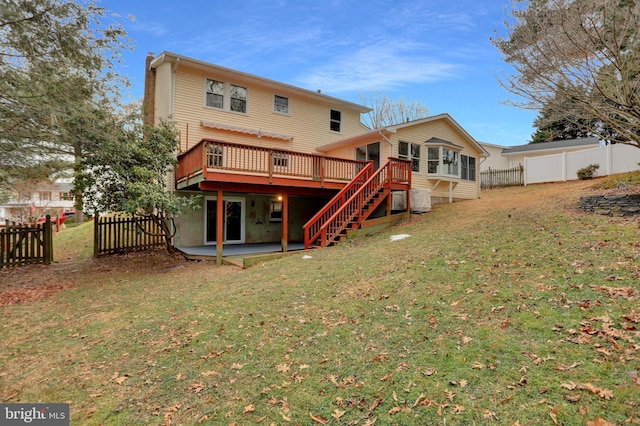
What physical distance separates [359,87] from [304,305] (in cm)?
3542

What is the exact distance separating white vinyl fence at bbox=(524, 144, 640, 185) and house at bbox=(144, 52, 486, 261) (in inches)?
165

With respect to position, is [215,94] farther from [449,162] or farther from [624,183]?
[624,183]

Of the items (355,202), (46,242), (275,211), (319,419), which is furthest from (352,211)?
(46,242)

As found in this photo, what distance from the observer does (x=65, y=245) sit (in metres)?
15.2

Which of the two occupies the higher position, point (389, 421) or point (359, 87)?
point (359, 87)

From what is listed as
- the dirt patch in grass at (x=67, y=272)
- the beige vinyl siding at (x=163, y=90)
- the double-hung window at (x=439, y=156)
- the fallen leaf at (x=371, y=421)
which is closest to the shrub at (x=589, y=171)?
the double-hung window at (x=439, y=156)

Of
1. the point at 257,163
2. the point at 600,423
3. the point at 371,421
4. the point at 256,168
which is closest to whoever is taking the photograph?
the point at 600,423

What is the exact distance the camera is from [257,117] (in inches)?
587

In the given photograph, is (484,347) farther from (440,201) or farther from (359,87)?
(359,87)

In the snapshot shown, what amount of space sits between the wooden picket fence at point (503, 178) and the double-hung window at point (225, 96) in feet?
58.0

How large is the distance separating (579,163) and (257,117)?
17.4 m

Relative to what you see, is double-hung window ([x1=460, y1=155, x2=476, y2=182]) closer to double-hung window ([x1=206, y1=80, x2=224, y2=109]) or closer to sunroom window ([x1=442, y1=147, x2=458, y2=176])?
sunroom window ([x1=442, y1=147, x2=458, y2=176])

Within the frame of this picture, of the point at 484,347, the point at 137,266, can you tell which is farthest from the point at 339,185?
the point at 484,347

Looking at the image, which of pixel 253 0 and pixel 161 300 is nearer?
pixel 161 300
